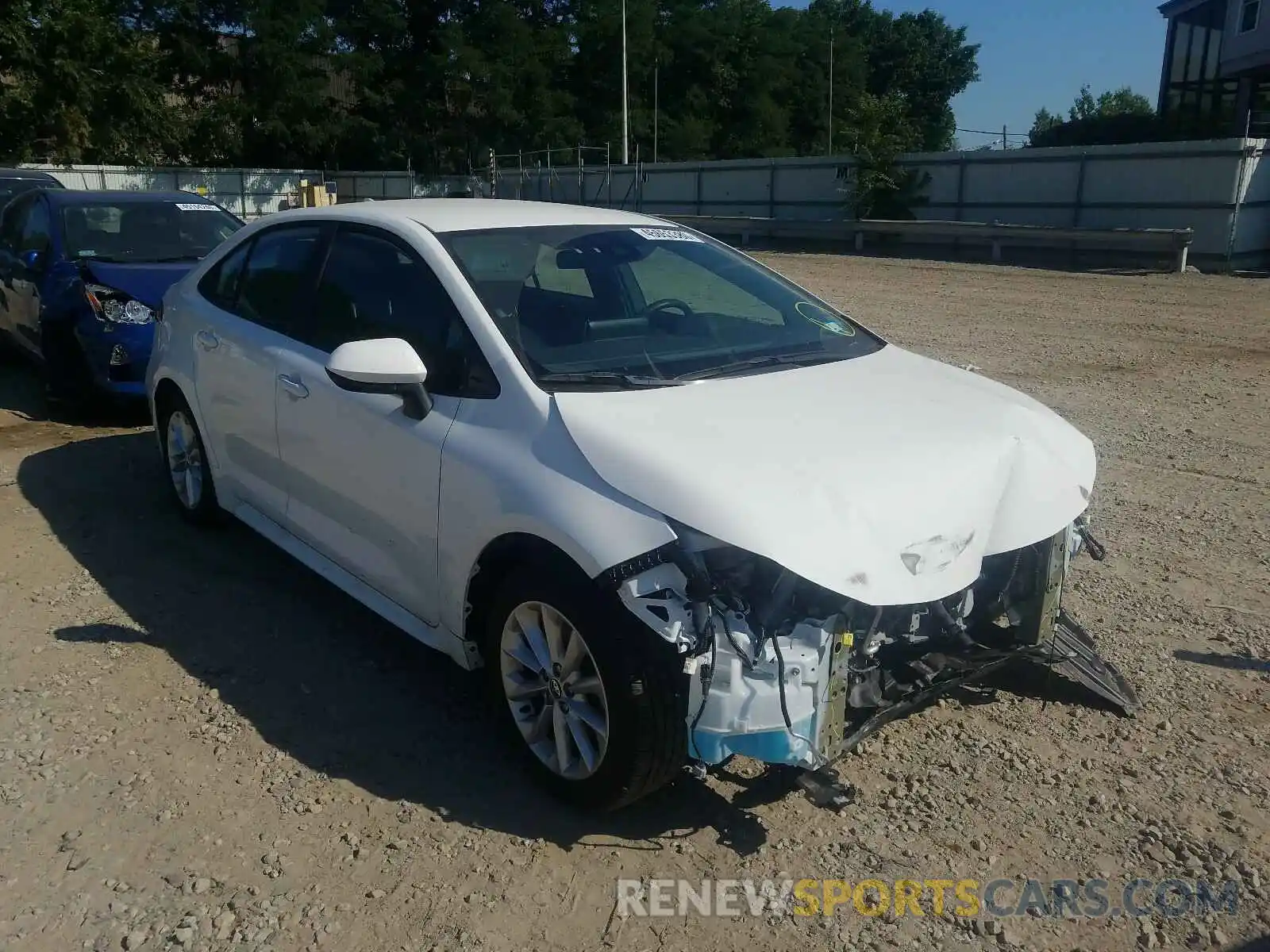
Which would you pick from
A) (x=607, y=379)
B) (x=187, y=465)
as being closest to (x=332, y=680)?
(x=607, y=379)

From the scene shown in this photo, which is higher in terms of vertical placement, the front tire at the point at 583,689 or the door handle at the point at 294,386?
the door handle at the point at 294,386

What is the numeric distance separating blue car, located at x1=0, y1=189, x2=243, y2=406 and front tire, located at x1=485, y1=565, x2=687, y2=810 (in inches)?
202

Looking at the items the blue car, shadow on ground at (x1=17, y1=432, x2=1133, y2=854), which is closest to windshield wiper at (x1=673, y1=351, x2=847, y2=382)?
shadow on ground at (x1=17, y1=432, x2=1133, y2=854)

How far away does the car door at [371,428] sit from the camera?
3686 millimetres

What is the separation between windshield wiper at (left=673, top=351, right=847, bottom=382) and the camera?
12.2 ft

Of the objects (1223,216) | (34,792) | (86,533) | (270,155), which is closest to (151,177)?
(270,155)

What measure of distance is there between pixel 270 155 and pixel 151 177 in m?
14.3

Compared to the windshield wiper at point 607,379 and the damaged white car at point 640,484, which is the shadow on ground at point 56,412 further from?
the windshield wiper at point 607,379

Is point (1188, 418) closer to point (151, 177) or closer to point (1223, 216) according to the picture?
point (1223, 216)

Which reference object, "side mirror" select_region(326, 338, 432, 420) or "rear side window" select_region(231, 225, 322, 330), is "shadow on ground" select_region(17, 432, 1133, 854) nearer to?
"side mirror" select_region(326, 338, 432, 420)

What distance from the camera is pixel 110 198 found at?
888 centimetres

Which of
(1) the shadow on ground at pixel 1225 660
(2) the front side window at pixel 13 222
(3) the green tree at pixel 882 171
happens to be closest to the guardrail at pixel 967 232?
(3) the green tree at pixel 882 171

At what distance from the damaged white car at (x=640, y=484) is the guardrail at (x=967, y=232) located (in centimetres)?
1071

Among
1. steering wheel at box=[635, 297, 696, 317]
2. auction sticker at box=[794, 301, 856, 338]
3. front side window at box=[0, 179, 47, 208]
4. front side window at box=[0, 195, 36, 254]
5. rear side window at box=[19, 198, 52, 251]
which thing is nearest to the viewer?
steering wheel at box=[635, 297, 696, 317]
